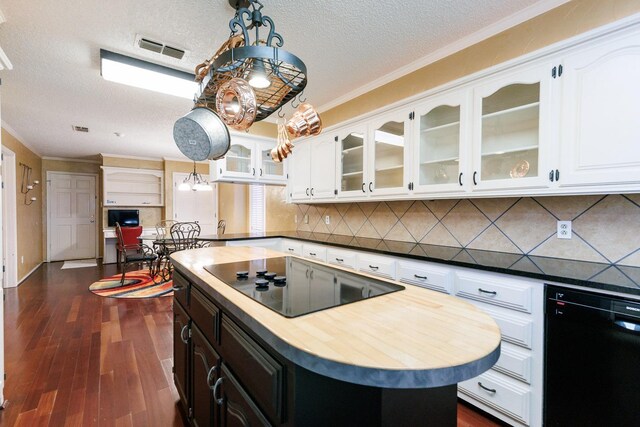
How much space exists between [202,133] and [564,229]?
2120 millimetres

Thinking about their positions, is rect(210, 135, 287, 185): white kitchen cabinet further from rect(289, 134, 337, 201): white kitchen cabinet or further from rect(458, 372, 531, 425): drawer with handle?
rect(458, 372, 531, 425): drawer with handle

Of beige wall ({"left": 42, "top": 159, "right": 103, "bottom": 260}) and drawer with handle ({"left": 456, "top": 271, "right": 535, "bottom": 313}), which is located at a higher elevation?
beige wall ({"left": 42, "top": 159, "right": 103, "bottom": 260})

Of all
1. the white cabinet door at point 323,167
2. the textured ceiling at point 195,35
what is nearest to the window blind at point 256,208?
the white cabinet door at point 323,167

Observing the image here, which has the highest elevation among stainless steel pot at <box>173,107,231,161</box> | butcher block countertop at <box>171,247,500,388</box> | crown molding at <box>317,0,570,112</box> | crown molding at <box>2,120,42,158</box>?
crown molding at <box>317,0,570,112</box>

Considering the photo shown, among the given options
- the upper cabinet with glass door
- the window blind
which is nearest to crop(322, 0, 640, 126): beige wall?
the upper cabinet with glass door

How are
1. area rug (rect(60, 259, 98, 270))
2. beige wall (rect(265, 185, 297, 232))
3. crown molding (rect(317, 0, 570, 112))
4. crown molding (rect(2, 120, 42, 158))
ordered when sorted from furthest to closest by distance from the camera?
1. area rug (rect(60, 259, 98, 270))
2. beige wall (rect(265, 185, 297, 232))
3. crown molding (rect(2, 120, 42, 158))
4. crown molding (rect(317, 0, 570, 112))

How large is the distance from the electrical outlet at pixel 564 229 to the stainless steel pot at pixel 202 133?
200 cm

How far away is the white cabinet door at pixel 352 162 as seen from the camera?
2.80m

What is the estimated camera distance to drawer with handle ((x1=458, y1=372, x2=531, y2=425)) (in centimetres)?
148

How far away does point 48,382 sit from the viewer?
2012 millimetres

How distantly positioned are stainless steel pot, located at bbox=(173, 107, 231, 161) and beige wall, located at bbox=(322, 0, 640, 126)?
1897 millimetres

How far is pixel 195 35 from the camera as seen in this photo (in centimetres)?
206

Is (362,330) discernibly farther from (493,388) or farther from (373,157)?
(373,157)

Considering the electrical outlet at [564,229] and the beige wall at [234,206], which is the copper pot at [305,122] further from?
the beige wall at [234,206]
